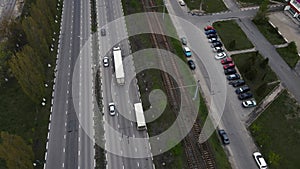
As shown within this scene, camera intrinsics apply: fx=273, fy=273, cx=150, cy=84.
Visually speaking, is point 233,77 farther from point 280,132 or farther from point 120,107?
point 120,107

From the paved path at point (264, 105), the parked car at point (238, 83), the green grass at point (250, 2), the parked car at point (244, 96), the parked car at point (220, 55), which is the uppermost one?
the green grass at point (250, 2)

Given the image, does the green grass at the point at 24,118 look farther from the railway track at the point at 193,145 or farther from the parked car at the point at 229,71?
the parked car at the point at 229,71

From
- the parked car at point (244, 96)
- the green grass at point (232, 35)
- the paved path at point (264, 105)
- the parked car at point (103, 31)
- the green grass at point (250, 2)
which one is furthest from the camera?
the green grass at point (250, 2)

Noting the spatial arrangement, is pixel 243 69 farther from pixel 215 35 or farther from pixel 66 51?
pixel 66 51

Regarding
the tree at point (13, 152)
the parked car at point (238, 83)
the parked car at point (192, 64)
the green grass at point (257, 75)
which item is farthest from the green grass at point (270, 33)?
the tree at point (13, 152)

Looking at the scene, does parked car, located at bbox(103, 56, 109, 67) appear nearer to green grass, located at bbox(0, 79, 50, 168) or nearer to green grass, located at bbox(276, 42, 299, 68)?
green grass, located at bbox(0, 79, 50, 168)

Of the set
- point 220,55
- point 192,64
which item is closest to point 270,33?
point 220,55

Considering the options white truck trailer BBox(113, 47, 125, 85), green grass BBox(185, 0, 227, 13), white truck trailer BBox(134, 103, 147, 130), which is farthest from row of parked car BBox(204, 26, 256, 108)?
white truck trailer BBox(113, 47, 125, 85)
